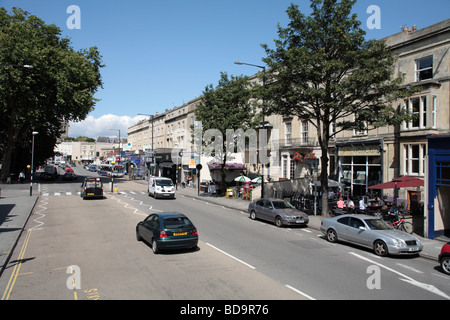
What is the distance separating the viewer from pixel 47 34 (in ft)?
135

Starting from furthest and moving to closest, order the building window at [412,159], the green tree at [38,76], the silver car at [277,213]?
the green tree at [38,76]
the building window at [412,159]
the silver car at [277,213]

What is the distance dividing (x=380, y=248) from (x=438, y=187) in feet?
20.8

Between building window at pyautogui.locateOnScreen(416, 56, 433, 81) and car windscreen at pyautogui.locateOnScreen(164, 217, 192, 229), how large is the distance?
800 inches

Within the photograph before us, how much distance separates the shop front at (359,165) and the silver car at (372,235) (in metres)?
12.4

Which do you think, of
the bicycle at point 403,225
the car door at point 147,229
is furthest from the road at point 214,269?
the bicycle at point 403,225

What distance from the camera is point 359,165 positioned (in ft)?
88.2

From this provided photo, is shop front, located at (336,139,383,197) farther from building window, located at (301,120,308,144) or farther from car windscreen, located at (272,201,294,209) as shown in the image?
car windscreen, located at (272,201,294,209)

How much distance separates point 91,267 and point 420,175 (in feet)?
70.8

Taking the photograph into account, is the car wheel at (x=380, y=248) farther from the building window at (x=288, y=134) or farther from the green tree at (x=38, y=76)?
the green tree at (x=38, y=76)

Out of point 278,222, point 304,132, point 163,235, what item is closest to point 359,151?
point 304,132

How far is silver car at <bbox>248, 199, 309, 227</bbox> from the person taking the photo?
1798 cm

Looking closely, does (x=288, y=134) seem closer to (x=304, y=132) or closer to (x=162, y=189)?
(x=304, y=132)

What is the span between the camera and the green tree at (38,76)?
35.4m
